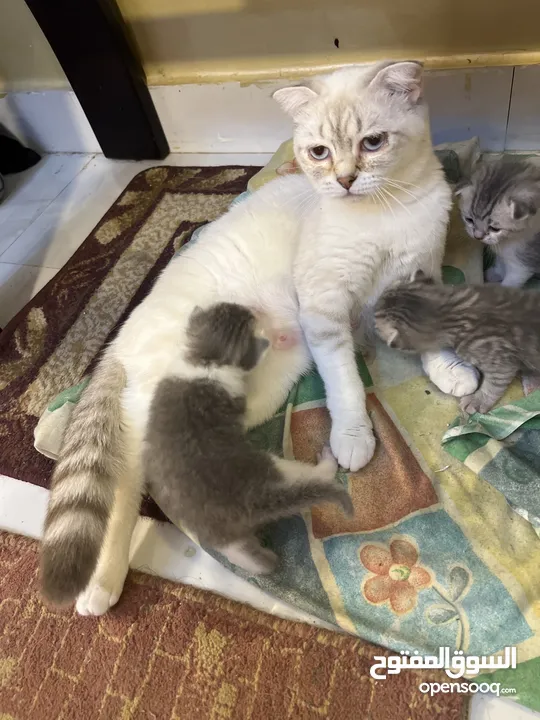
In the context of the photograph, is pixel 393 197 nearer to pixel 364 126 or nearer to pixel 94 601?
pixel 364 126

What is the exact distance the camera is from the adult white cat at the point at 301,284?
1.06m

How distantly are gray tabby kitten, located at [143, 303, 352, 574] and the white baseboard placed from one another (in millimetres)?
1197

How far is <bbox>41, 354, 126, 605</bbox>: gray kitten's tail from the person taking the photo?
35.9 inches

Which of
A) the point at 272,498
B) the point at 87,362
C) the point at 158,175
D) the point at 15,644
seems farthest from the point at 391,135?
the point at 158,175

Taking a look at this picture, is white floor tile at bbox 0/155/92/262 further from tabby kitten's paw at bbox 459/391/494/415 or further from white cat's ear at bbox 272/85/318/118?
tabby kitten's paw at bbox 459/391/494/415

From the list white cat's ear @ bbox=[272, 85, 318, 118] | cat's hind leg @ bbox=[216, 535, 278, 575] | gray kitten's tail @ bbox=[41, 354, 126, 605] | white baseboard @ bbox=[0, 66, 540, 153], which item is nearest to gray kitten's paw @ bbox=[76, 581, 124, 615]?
gray kitten's tail @ bbox=[41, 354, 126, 605]

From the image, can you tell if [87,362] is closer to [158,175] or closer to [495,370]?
[158,175]

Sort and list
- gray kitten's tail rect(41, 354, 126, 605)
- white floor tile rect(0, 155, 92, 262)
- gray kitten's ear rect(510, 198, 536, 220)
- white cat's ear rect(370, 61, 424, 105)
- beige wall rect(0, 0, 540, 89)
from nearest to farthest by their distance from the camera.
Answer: gray kitten's tail rect(41, 354, 126, 605) → white cat's ear rect(370, 61, 424, 105) → gray kitten's ear rect(510, 198, 536, 220) → beige wall rect(0, 0, 540, 89) → white floor tile rect(0, 155, 92, 262)

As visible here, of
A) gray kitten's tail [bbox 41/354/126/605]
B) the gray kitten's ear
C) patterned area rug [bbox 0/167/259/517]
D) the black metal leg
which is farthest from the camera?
the black metal leg

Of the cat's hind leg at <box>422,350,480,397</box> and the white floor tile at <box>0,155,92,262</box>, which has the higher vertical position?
the cat's hind leg at <box>422,350,480,397</box>

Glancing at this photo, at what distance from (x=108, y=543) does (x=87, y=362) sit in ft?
2.26

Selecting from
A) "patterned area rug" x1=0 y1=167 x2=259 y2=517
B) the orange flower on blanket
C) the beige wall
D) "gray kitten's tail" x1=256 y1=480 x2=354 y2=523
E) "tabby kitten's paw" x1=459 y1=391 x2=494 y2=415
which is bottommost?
"patterned area rug" x1=0 y1=167 x2=259 y2=517

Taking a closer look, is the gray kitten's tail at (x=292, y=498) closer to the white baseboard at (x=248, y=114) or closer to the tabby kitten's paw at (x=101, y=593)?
the tabby kitten's paw at (x=101, y=593)

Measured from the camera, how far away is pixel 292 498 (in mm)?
946
